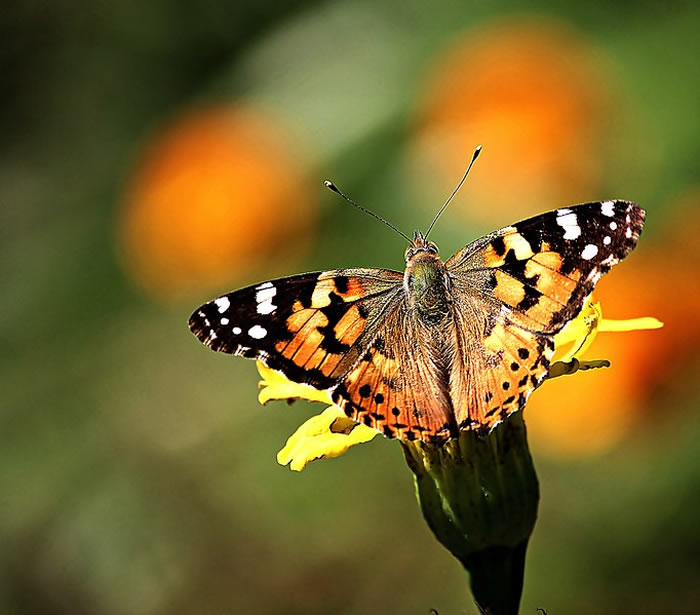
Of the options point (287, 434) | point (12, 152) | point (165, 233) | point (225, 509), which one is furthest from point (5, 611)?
point (12, 152)

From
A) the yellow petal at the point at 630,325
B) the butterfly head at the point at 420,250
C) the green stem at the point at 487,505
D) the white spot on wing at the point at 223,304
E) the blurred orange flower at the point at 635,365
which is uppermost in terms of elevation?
the blurred orange flower at the point at 635,365

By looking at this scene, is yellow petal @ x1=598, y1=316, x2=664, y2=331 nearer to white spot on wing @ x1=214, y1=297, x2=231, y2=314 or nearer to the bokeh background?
white spot on wing @ x1=214, y1=297, x2=231, y2=314

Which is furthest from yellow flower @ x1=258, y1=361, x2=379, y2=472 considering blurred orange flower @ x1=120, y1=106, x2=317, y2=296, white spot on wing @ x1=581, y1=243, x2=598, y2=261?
blurred orange flower @ x1=120, y1=106, x2=317, y2=296

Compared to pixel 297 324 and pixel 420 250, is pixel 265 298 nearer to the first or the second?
pixel 297 324

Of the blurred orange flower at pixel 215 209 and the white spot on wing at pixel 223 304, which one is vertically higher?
the blurred orange flower at pixel 215 209

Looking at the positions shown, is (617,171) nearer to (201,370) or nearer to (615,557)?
(615,557)

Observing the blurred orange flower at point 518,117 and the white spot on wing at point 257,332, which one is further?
the blurred orange flower at point 518,117

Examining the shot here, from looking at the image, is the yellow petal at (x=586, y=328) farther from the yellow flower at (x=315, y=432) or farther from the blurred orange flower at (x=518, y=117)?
the blurred orange flower at (x=518, y=117)

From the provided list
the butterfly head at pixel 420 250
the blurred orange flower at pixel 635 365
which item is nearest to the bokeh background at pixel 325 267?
the blurred orange flower at pixel 635 365
